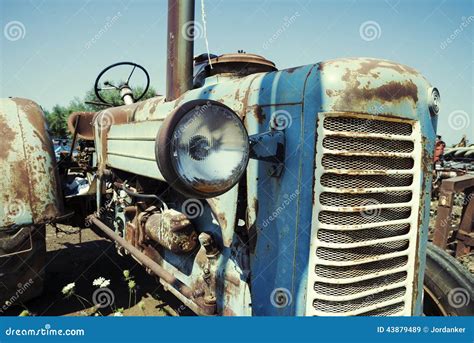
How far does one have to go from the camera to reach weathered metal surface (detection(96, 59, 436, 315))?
56.7 inches

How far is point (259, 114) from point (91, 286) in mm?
2719

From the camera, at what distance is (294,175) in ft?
4.88

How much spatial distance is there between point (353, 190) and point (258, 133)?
51 centimetres

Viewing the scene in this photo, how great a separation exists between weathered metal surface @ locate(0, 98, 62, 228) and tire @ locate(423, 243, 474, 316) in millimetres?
2751

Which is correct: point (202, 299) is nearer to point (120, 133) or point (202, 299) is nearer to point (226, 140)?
point (226, 140)

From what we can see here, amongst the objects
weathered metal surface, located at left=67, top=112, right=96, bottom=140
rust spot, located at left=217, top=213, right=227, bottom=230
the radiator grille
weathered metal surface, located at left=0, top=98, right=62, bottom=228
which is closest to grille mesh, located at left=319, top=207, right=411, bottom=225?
the radiator grille

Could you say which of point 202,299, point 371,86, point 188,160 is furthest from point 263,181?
point 202,299

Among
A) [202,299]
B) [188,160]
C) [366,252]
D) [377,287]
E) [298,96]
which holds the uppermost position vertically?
[298,96]

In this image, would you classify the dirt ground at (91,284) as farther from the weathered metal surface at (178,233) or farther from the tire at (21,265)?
the weathered metal surface at (178,233)

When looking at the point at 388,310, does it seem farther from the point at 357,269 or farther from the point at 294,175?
the point at 294,175

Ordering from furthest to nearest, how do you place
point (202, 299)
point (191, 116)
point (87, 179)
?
point (87, 179)
point (202, 299)
point (191, 116)

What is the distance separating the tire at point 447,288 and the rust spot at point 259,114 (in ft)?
5.14

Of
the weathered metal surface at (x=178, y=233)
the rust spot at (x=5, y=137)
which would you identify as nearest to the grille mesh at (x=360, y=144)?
the weathered metal surface at (x=178, y=233)

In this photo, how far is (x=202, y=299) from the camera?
187cm
